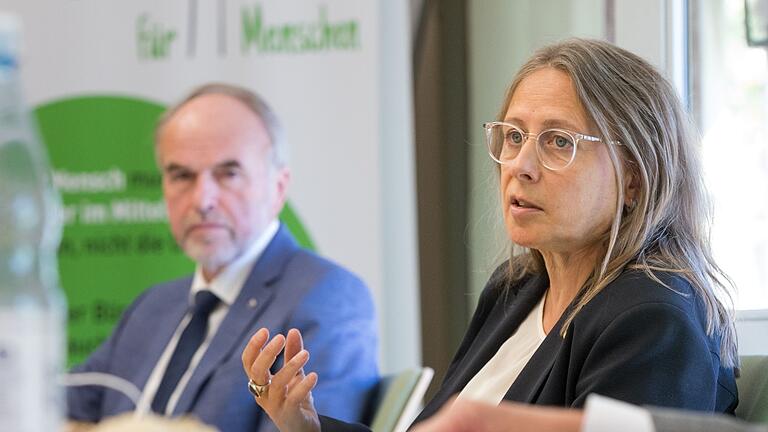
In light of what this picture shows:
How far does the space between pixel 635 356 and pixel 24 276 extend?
3.45 feet

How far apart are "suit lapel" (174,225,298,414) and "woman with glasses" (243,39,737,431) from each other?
1.23m

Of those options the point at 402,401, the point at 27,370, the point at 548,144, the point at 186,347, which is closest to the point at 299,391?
the point at 548,144

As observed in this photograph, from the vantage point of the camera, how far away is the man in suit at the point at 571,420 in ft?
2.98

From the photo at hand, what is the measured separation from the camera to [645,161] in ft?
6.79

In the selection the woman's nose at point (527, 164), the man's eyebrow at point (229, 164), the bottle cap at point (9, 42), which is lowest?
the man's eyebrow at point (229, 164)

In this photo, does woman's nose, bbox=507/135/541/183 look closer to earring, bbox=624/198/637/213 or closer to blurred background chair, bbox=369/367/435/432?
earring, bbox=624/198/637/213

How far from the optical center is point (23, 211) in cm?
98

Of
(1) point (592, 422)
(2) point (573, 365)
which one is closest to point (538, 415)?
(1) point (592, 422)

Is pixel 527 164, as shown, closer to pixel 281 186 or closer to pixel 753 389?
pixel 753 389

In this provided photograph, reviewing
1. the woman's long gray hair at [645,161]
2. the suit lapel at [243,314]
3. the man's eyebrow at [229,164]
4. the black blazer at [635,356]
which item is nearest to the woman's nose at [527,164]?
the woman's long gray hair at [645,161]

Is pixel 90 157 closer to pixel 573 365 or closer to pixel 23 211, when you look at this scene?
pixel 573 365

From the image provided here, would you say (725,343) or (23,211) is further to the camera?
(725,343)

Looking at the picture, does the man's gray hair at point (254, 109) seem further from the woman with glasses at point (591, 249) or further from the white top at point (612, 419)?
the white top at point (612, 419)

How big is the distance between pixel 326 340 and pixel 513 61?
1.43m
